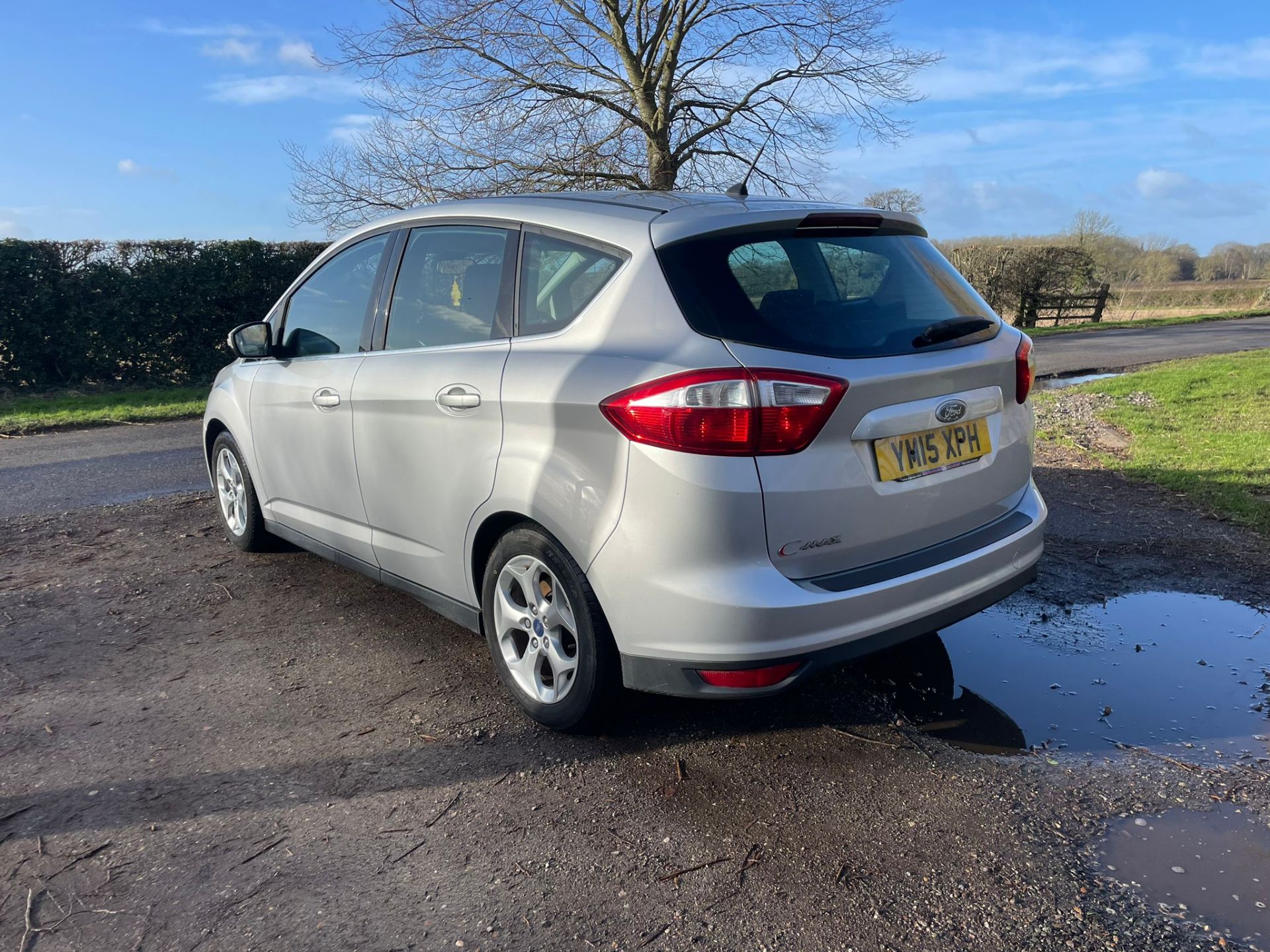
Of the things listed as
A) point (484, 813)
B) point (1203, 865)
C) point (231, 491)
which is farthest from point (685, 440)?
point (231, 491)

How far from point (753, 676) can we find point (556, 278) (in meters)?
1.54

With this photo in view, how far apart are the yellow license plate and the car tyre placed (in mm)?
3656

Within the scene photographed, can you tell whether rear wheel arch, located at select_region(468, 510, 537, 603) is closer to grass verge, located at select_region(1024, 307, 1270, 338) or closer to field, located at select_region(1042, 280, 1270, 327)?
grass verge, located at select_region(1024, 307, 1270, 338)

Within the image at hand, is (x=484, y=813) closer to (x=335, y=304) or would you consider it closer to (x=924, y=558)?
(x=924, y=558)

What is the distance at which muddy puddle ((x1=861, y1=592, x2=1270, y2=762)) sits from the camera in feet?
10.2

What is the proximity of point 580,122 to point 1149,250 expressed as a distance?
35.2 meters

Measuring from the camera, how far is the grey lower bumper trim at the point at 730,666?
271 centimetres

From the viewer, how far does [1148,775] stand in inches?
113

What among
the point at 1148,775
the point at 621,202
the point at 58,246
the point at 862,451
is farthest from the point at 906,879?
the point at 58,246

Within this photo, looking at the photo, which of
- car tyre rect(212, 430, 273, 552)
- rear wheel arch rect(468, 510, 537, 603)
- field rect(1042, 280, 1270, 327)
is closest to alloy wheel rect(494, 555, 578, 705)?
rear wheel arch rect(468, 510, 537, 603)

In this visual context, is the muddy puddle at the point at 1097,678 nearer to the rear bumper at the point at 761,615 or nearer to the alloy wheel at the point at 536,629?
the rear bumper at the point at 761,615

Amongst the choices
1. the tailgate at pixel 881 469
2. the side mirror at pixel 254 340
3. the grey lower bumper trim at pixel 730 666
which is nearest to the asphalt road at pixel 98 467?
the side mirror at pixel 254 340

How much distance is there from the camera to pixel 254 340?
15.5ft

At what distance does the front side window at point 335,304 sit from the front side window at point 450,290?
277 mm
